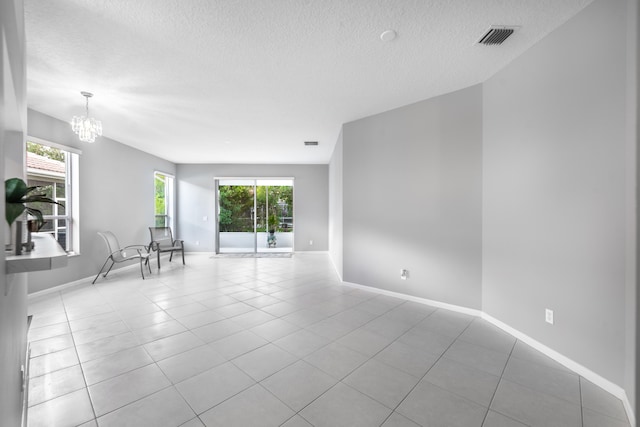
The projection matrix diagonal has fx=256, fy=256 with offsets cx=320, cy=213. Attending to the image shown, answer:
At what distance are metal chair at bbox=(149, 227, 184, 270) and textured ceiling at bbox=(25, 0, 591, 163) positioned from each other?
9.05 feet

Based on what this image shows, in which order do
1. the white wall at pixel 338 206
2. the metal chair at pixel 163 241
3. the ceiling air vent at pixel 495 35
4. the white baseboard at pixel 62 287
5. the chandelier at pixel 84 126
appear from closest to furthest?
the ceiling air vent at pixel 495 35 → the chandelier at pixel 84 126 → the white baseboard at pixel 62 287 → the white wall at pixel 338 206 → the metal chair at pixel 163 241

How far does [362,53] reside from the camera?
2334mm

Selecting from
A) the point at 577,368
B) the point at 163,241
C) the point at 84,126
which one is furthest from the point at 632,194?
the point at 163,241

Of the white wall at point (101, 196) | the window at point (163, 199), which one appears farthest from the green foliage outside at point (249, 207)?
the white wall at point (101, 196)

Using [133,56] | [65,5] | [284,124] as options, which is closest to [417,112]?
[284,124]

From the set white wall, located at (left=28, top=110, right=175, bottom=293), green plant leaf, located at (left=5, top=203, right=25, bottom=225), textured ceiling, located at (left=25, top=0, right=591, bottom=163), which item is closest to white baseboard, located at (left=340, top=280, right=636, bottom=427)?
textured ceiling, located at (left=25, top=0, right=591, bottom=163)

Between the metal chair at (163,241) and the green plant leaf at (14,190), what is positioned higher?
the green plant leaf at (14,190)

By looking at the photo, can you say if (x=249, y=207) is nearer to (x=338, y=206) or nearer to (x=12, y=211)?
(x=338, y=206)

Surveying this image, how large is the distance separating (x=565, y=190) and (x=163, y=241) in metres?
7.40

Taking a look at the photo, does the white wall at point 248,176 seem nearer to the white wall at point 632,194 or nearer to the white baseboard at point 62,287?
the white baseboard at point 62,287

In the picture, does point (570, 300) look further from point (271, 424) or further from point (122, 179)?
point (122, 179)

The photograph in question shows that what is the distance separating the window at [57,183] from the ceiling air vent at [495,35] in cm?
540

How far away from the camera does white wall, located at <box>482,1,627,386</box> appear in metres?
1.77

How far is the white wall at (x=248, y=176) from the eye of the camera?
7.38 m
